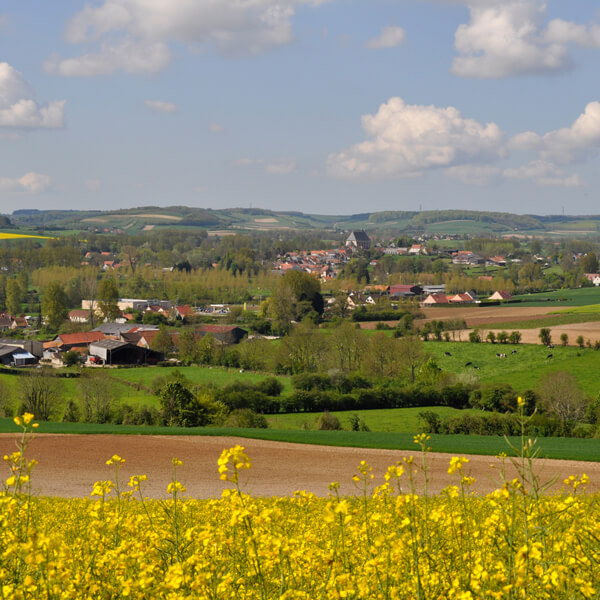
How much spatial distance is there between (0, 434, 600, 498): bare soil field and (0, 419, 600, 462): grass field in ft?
2.21

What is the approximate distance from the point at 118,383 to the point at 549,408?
31162 millimetres

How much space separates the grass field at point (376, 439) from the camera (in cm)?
2564

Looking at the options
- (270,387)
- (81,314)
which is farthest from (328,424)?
(81,314)

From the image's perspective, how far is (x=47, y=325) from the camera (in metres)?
94.0

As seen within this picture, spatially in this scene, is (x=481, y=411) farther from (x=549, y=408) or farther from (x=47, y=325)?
(x=47, y=325)

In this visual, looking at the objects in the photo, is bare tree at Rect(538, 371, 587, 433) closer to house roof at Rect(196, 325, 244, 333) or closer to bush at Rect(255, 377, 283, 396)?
bush at Rect(255, 377, 283, 396)

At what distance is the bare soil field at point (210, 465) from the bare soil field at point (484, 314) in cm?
5337

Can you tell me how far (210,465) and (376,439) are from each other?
7592 mm

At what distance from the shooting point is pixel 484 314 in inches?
3519

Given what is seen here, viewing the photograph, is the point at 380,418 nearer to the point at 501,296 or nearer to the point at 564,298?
the point at 564,298

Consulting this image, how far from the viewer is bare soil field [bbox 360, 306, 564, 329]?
269 ft

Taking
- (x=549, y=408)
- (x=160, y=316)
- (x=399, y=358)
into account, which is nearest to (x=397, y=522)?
(x=549, y=408)

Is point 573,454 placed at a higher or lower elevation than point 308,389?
higher

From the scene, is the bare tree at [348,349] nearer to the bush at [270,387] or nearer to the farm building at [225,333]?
the bush at [270,387]
